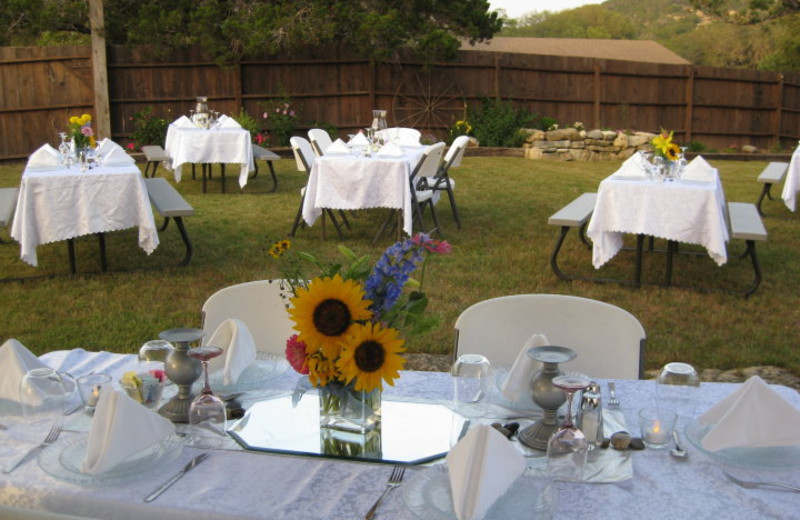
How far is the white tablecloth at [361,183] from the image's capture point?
22.5 feet

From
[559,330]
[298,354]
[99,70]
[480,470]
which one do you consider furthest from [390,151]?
[99,70]

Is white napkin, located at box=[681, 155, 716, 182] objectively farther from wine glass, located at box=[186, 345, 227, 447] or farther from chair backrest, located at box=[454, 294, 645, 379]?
wine glass, located at box=[186, 345, 227, 447]

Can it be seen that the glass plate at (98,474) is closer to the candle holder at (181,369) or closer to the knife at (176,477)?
the knife at (176,477)

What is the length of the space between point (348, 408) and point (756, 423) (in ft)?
2.80

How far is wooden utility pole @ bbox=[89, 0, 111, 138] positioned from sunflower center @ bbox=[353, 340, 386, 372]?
12.5 metres

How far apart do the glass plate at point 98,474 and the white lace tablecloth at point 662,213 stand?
175 inches

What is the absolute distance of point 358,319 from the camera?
1.62 metres

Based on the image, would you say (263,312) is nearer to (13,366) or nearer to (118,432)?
(13,366)

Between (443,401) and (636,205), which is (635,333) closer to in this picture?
(443,401)

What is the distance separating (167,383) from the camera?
2121mm

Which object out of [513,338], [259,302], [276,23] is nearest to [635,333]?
[513,338]

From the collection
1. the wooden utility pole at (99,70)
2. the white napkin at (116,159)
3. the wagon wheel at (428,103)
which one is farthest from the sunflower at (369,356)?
the wagon wheel at (428,103)

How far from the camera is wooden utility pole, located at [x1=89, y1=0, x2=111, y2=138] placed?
510 inches

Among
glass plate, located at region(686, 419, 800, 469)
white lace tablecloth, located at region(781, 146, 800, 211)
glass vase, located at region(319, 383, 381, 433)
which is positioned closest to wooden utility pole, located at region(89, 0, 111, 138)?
white lace tablecloth, located at region(781, 146, 800, 211)
